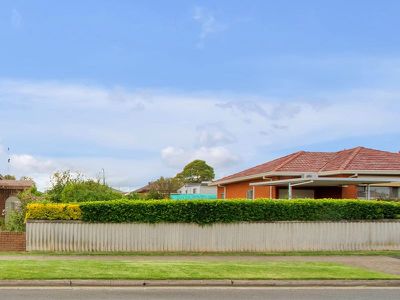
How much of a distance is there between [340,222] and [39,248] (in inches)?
418

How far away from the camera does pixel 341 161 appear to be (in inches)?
1149

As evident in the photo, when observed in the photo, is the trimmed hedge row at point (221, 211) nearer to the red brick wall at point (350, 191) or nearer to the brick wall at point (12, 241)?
the brick wall at point (12, 241)

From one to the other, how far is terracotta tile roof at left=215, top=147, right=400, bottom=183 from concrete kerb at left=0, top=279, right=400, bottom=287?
1446cm

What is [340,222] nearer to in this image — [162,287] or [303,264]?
[303,264]

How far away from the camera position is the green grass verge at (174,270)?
508 inches

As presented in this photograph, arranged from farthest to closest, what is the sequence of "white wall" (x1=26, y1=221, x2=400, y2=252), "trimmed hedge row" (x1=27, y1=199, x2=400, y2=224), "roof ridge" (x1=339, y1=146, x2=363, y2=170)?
1. "roof ridge" (x1=339, y1=146, x2=363, y2=170)
2. "trimmed hedge row" (x1=27, y1=199, x2=400, y2=224)
3. "white wall" (x1=26, y1=221, x2=400, y2=252)

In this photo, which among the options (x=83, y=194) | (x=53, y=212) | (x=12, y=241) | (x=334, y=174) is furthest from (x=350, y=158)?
(x=12, y=241)

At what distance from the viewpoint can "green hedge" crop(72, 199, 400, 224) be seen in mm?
19188

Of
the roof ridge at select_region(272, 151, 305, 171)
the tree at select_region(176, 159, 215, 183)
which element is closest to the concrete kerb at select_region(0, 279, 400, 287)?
the roof ridge at select_region(272, 151, 305, 171)

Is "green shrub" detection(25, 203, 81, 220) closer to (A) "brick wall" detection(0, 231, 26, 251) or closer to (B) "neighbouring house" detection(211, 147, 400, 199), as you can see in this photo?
(A) "brick wall" detection(0, 231, 26, 251)
